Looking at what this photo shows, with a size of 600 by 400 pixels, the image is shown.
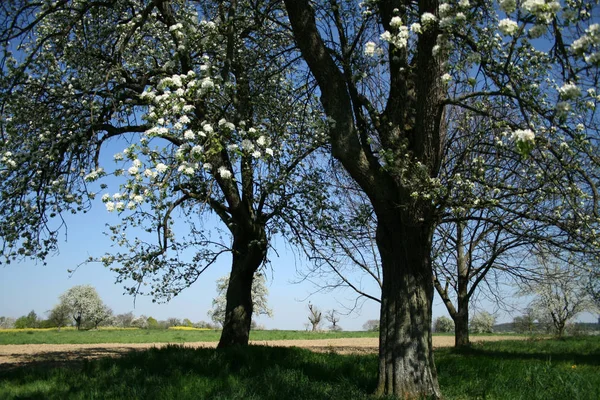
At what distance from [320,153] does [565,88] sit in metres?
8.23

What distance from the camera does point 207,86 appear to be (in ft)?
19.0

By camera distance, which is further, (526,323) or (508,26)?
(526,323)

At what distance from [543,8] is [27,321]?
70.7 meters

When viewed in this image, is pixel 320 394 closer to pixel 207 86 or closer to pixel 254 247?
pixel 207 86

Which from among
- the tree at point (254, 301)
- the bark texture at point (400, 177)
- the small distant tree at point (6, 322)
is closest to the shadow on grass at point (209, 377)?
the bark texture at point (400, 177)

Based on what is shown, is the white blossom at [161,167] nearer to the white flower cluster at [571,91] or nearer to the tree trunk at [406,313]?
the tree trunk at [406,313]

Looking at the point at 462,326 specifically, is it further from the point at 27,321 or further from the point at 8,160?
the point at 27,321

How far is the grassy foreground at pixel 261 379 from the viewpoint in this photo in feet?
19.4

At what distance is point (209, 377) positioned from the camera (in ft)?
21.7

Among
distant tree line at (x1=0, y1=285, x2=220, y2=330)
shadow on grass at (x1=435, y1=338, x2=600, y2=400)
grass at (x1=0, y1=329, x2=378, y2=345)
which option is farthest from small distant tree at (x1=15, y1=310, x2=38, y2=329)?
shadow on grass at (x1=435, y1=338, x2=600, y2=400)

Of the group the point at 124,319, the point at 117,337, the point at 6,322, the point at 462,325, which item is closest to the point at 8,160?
the point at 462,325

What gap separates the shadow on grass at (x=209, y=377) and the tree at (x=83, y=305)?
2415 inches

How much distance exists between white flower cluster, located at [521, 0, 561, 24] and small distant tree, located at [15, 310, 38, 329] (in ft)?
228

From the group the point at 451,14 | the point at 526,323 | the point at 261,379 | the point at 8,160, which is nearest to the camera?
the point at 451,14
